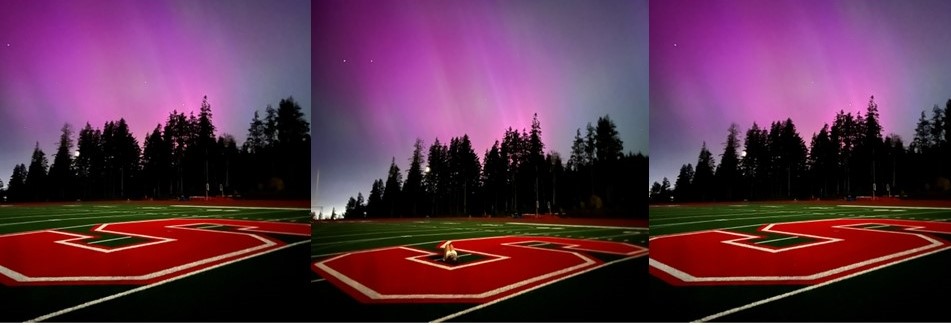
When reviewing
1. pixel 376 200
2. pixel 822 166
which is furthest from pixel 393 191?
pixel 822 166

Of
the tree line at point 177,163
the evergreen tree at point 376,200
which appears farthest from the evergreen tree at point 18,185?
the evergreen tree at point 376,200

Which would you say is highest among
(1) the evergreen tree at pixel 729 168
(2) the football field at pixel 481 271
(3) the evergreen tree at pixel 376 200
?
(1) the evergreen tree at pixel 729 168

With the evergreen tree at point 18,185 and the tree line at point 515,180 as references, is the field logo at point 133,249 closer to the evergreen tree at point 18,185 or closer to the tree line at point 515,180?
the evergreen tree at point 18,185

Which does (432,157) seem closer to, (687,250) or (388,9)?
(388,9)

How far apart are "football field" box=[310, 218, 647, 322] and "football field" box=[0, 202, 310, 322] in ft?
0.85

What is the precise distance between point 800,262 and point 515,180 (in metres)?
1.98

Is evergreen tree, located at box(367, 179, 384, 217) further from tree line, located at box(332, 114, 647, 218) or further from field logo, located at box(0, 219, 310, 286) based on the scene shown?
field logo, located at box(0, 219, 310, 286)

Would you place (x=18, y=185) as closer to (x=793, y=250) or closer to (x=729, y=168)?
(x=729, y=168)

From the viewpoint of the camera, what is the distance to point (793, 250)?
3.73 metres

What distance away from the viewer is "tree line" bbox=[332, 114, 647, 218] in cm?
396

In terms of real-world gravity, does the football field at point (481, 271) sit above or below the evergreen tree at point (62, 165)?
below

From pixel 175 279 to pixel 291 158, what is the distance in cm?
105

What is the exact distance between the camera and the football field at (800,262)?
3.46 meters

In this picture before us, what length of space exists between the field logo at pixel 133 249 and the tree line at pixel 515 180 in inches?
27.7
